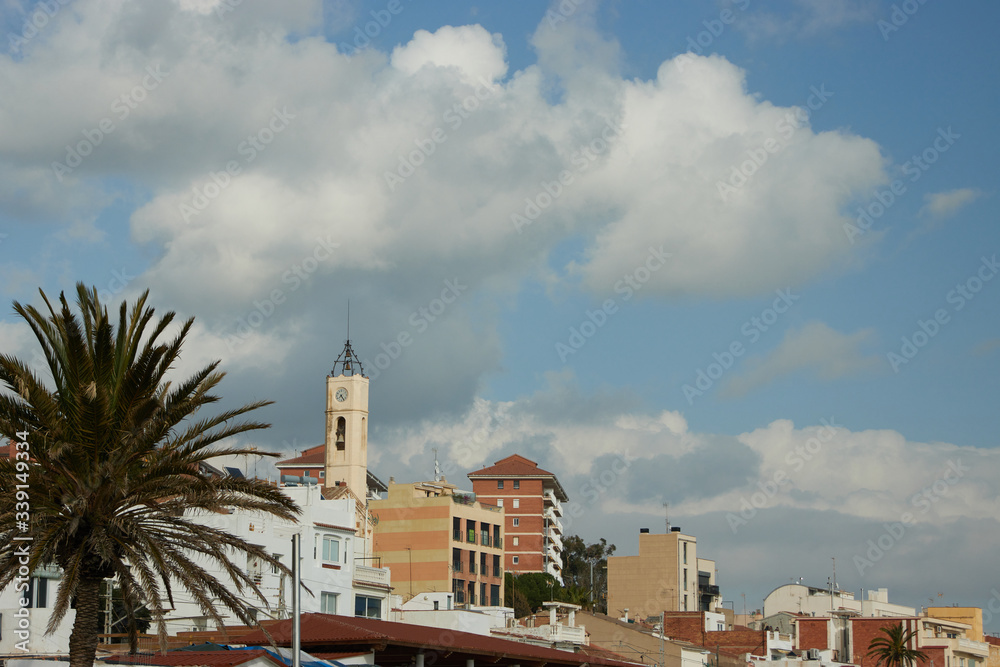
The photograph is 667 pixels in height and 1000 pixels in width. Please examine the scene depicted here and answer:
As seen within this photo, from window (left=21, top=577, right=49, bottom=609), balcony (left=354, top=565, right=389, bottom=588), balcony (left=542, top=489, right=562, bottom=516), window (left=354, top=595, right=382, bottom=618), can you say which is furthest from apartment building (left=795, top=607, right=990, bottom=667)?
window (left=21, top=577, right=49, bottom=609)

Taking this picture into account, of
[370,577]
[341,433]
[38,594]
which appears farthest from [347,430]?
[38,594]

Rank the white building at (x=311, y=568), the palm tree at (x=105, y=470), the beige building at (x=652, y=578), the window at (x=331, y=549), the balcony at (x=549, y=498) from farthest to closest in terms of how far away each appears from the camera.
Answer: the balcony at (x=549, y=498)
the beige building at (x=652, y=578)
the window at (x=331, y=549)
the white building at (x=311, y=568)
the palm tree at (x=105, y=470)

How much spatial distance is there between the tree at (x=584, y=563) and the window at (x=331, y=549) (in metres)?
84.9

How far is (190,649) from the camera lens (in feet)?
105

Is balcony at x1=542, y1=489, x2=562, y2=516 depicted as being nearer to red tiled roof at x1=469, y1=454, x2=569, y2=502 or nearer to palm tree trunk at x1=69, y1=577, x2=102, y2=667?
red tiled roof at x1=469, y1=454, x2=569, y2=502

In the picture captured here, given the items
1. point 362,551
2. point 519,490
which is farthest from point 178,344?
point 519,490

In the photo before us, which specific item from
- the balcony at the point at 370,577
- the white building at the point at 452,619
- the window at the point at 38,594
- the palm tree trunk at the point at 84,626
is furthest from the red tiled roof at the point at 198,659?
the balcony at the point at 370,577

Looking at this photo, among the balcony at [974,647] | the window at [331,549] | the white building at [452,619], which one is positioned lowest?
the balcony at [974,647]

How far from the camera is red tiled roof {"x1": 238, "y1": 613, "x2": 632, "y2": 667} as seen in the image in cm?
3375

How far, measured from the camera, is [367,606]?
2218 inches

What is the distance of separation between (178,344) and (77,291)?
6.87 feet

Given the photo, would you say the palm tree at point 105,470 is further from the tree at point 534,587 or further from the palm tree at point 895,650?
the tree at point 534,587

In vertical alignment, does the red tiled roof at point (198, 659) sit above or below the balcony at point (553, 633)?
above

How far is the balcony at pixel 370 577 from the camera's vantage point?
5702 centimetres
